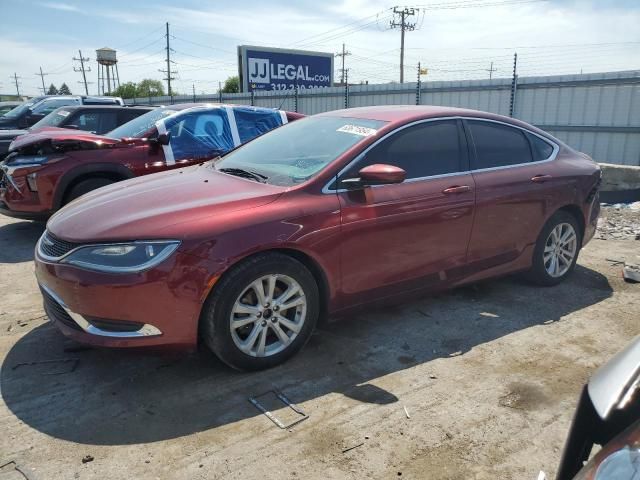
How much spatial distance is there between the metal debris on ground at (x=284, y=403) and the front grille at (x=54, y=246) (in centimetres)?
135

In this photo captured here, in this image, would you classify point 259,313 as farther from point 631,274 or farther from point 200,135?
point 200,135

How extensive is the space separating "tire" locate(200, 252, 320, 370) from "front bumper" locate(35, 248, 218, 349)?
0.11 meters

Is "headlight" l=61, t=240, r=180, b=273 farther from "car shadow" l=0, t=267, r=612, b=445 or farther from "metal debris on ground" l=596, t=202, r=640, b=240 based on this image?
"metal debris on ground" l=596, t=202, r=640, b=240

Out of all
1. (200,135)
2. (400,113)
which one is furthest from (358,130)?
(200,135)

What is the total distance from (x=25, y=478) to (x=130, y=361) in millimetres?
1089

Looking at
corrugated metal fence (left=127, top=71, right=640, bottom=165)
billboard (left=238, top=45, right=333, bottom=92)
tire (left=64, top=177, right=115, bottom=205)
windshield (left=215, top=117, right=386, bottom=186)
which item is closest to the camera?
windshield (left=215, top=117, right=386, bottom=186)

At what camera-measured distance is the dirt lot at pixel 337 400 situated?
98.6 inches

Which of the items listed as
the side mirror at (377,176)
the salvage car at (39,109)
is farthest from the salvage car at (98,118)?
the side mirror at (377,176)

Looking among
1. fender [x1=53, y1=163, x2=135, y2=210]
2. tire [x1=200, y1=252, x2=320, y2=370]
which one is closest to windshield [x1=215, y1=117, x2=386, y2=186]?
tire [x1=200, y1=252, x2=320, y2=370]

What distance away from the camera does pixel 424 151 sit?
3.99 meters

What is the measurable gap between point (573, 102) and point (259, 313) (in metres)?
10.1

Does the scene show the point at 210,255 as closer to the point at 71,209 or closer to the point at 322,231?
the point at 322,231

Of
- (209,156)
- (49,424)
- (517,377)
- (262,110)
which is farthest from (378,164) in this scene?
(262,110)

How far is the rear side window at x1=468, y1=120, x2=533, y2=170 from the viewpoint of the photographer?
169 inches
